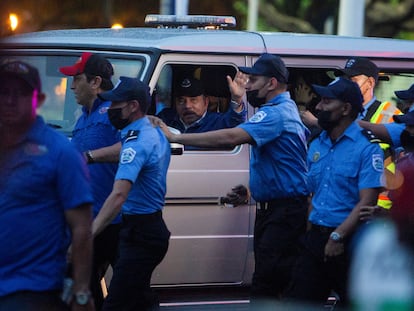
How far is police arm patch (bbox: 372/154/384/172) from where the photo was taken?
600 cm

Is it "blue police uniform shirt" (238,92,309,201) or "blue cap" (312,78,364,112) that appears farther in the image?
"blue police uniform shirt" (238,92,309,201)

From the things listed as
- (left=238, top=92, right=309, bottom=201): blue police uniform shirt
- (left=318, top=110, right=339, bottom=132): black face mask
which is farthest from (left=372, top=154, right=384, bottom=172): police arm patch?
(left=238, top=92, right=309, bottom=201): blue police uniform shirt

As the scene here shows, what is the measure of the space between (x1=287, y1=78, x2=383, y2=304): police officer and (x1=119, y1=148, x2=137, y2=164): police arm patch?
1.07m

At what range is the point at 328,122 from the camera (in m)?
6.23

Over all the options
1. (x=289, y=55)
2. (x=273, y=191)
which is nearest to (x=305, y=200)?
(x=273, y=191)

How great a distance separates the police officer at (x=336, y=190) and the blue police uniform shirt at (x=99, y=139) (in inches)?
49.2

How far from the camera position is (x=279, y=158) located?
21.9 feet

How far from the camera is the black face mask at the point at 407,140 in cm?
612

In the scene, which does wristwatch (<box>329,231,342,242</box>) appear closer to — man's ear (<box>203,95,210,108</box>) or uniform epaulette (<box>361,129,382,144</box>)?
uniform epaulette (<box>361,129,382,144</box>)

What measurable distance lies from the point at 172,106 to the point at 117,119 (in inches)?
50.6

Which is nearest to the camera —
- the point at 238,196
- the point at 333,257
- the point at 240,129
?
the point at 333,257

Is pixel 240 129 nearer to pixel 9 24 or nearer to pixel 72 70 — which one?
pixel 72 70

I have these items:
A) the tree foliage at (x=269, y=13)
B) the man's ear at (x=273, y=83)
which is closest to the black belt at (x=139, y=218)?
the man's ear at (x=273, y=83)

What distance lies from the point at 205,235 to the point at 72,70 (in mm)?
1447
